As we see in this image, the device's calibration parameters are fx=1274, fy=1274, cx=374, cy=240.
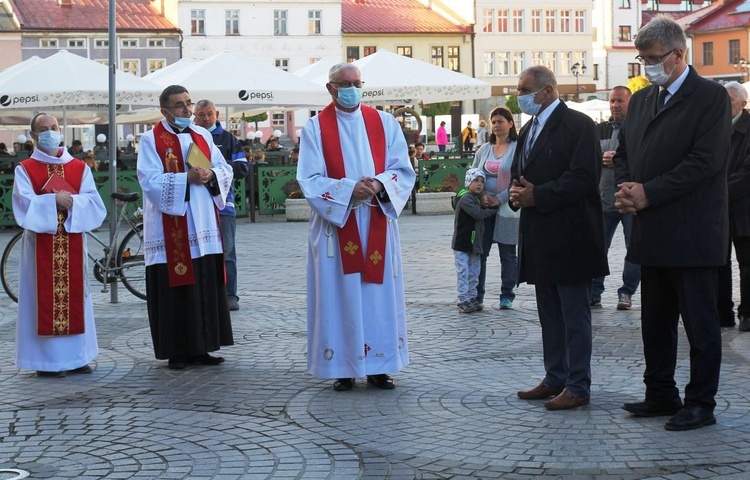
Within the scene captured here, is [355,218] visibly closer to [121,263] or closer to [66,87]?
[121,263]

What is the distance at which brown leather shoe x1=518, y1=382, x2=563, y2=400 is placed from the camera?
23.8ft

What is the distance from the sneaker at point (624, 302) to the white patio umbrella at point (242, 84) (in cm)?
1241

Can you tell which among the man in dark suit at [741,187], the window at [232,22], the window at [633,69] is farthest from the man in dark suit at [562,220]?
the window at [633,69]

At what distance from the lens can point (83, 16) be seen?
67.7 m

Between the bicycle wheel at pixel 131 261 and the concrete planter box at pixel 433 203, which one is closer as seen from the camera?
the bicycle wheel at pixel 131 261

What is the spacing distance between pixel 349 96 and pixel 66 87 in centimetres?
1385

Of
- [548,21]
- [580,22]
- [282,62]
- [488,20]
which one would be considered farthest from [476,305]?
[580,22]

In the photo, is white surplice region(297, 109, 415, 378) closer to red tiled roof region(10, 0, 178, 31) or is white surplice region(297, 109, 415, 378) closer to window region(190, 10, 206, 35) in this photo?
red tiled roof region(10, 0, 178, 31)

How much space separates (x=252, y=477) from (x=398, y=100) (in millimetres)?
20610

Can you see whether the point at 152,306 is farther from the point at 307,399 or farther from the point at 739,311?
the point at 739,311

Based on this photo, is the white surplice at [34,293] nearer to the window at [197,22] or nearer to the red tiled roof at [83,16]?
the red tiled roof at [83,16]

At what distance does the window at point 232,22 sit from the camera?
72438 millimetres

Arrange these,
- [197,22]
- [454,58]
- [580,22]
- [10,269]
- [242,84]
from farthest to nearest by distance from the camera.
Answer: [580,22] < [454,58] < [197,22] < [242,84] < [10,269]

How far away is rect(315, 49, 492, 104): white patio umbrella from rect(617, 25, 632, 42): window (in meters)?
68.6
